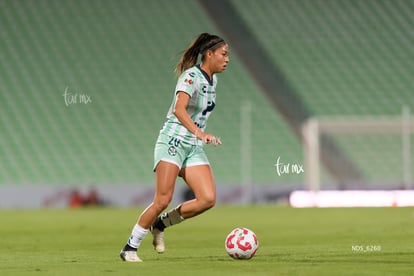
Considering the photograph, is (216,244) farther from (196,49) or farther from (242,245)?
(196,49)

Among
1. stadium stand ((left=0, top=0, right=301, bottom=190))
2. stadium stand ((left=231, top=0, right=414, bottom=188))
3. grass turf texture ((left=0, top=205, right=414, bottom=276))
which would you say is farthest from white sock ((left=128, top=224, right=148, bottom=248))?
stadium stand ((left=231, top=0, right=414, bottom=188))

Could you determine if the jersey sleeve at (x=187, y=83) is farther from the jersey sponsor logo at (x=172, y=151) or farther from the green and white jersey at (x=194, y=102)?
the jersey sponsor logo at (x=172, y=151)

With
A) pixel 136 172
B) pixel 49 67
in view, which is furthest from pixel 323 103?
pixel 49 67

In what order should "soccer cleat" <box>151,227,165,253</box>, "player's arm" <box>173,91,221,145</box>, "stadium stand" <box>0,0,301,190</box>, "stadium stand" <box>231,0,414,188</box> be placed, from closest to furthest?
"player's arm" <box>173,91,221,145</box>, "soccer cleat" <box>151,227,165,253</box>, "stadium stand" <box>0,0,301,190</box>, "stadium stand" <box>231,0,414,188</box>

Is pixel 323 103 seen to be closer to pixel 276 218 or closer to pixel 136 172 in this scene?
pixel 136 172

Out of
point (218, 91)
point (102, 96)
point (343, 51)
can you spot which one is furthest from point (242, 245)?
point (343, 51)

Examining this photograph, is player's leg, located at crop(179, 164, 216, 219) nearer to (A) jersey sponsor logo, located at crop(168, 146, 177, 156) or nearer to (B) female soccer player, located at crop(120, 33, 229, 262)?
(B) female soccer player, located at crop(120, 33, 229, 262)

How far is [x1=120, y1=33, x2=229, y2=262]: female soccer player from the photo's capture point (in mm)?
7711

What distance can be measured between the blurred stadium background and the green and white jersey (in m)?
12.5

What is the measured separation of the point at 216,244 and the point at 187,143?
2567 mm

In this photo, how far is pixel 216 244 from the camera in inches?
404

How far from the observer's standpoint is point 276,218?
51.7 feet

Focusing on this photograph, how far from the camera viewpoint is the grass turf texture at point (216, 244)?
7.01 m

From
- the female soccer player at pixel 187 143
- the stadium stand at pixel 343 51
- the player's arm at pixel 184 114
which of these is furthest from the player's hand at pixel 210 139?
the stadium stand at pixel 343 51
